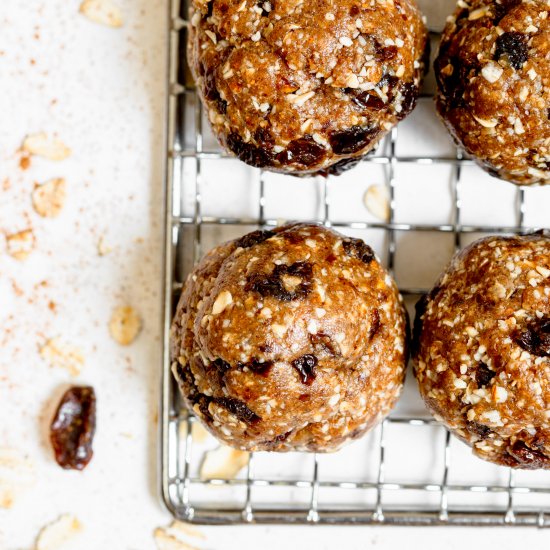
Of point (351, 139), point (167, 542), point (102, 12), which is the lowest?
point (167, 542)

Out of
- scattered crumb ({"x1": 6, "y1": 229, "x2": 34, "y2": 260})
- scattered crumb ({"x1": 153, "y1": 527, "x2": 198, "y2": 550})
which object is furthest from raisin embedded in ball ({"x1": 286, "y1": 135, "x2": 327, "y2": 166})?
scattered crumb ({"x1": 153, "y1": 527, "x2": 198, "y2": 550})

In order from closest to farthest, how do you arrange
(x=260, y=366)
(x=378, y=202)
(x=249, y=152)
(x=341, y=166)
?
(x=260, y=366) < (x=249, y=152) < (x=341, y=166) < (x=378, y=202)

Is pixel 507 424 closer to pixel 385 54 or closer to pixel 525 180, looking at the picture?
pixel 525 180

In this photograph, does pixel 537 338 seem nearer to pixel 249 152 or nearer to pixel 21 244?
pixel 249 152

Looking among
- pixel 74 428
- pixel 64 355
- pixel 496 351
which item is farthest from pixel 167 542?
pixel 496 351

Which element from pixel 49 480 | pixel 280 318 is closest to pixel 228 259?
pixel 280 318

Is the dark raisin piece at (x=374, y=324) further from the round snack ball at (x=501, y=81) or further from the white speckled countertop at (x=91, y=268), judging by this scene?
the white speckled countertop at (x=91, y=268)
